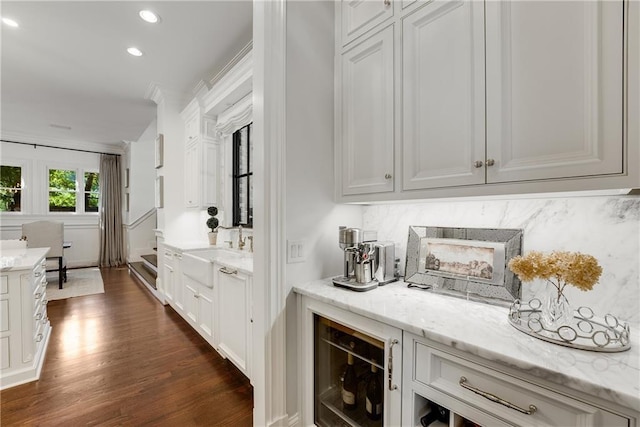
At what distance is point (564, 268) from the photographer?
0.93m

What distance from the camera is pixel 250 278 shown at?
1854 mm

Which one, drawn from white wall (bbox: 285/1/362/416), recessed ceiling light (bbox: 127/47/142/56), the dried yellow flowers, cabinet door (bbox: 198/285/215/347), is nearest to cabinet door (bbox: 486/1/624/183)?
the dried yellow flowers

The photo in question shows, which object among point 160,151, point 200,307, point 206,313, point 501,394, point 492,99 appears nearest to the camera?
point 501,394

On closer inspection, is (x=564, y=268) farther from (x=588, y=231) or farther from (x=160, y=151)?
(x=160, y=151)

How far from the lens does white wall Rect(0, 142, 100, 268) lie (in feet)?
19.3

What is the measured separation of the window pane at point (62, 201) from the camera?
21.0ft

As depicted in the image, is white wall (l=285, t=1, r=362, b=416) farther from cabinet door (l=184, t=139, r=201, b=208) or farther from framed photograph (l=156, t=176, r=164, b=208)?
framed photograph (l=156, t=176, r=164, b=208)

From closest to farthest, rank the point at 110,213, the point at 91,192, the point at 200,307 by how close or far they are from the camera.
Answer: the point at 200,307 → the point at 110,213 → the point at 91,192

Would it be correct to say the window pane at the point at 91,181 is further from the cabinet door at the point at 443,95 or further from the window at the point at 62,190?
the cabinet door at the point at 443,95

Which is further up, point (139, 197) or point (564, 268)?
point (139, 197)

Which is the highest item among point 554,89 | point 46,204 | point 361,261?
point 554,89

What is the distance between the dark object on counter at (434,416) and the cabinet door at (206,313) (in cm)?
189

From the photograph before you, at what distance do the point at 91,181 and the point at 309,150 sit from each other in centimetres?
777

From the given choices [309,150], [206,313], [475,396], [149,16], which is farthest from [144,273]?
[475,396]
